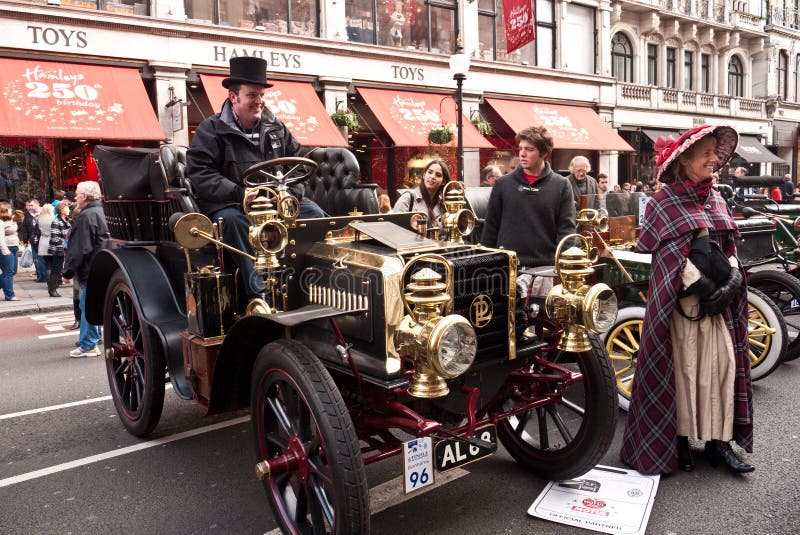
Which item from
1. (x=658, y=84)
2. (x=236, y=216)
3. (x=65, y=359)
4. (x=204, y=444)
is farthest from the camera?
(x=658, y=84)

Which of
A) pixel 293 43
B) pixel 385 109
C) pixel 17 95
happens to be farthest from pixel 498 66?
pixel 17 95

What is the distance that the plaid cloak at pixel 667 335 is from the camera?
341 centimetres

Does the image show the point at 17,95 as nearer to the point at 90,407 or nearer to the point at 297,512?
the point at 90,407

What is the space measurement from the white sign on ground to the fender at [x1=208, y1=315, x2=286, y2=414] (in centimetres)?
149

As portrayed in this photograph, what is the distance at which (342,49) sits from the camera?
15555 millimetres

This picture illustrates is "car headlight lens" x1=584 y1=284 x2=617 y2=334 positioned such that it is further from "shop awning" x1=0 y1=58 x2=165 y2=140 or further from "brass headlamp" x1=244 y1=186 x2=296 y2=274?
"shop awning" x1=0 y1=58 x2=165 y2=140

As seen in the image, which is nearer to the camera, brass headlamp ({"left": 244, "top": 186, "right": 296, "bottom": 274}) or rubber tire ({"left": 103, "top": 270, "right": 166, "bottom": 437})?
brass headlamp ({"left": 244, "top": 186, "right": 296, "bottom": 274})

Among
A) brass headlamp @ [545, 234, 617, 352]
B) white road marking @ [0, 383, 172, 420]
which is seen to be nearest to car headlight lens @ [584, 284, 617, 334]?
brass headlamp @ [545, 234, 617, 352]

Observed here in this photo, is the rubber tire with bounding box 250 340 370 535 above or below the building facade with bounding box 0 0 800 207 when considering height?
below

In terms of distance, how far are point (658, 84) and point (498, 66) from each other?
9.14 metres

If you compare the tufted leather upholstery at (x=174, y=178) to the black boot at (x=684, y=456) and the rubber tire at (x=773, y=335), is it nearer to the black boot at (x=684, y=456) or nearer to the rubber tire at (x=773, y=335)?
the black boot at (x=684, y=456)

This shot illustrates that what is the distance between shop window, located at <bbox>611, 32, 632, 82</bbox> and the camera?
2314 cm

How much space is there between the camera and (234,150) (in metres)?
3.97

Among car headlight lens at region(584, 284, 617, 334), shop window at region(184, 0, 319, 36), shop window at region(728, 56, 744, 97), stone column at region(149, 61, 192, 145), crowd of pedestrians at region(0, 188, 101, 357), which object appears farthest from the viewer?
shop window at region(728, 56, 744, 97)
